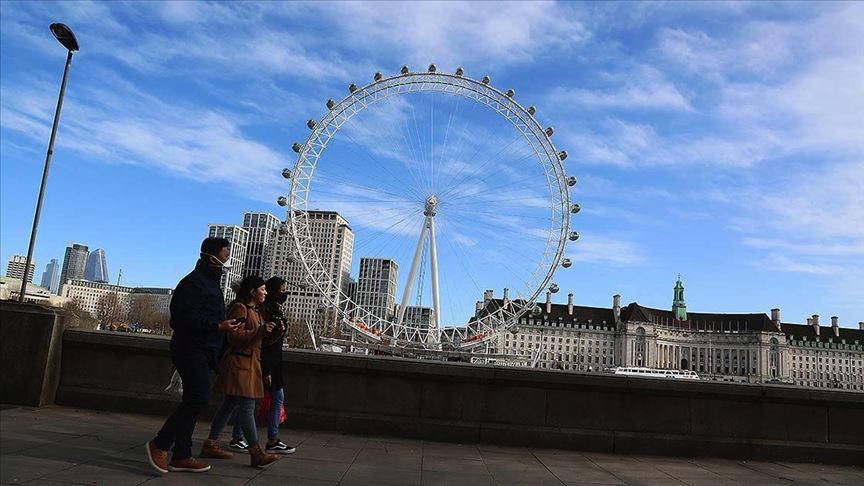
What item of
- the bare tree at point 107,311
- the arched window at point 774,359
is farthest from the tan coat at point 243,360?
the arched window at point 774,359

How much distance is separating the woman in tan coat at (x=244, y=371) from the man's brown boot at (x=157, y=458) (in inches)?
32.2

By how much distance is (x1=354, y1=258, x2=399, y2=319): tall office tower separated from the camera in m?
89.8

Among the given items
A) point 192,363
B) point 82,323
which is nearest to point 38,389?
point 82,323

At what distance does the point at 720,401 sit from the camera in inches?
374

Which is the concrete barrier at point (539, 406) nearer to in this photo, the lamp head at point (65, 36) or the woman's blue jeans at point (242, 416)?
the woman's blue jeans at point (242, 416)

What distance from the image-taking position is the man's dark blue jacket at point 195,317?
622cm

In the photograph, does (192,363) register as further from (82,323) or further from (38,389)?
(82,323)

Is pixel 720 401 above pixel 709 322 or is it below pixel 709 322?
below

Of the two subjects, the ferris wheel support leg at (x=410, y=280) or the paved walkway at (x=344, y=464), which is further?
the ferris wheel support leg at (x=410, y=280)

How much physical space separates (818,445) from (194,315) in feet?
29.2

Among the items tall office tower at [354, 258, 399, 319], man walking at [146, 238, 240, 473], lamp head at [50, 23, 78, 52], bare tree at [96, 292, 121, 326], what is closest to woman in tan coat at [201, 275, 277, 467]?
man walking at [146, 238, 240, 473]

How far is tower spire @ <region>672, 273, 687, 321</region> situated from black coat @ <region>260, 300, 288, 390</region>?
19771 cm

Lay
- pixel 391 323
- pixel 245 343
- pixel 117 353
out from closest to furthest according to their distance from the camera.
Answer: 1. pixel 245 343
2. pixel 117 353
3. pixel 391 323

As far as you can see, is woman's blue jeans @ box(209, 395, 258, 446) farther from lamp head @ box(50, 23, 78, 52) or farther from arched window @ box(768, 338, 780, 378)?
arched window @ box(768, 338, 780, 378)
